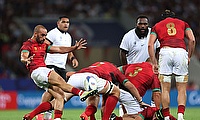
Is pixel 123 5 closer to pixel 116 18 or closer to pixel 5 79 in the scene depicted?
pixel 116 18

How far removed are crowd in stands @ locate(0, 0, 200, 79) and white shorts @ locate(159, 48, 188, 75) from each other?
40.8 ft

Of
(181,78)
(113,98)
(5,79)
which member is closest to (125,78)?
(113,98)

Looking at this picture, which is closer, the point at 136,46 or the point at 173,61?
the point at 173,61

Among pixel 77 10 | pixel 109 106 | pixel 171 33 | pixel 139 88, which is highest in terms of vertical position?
pixel 77 10

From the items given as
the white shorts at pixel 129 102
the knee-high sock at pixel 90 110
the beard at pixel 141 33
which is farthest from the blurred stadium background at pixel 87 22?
the knee-high sock at pixel 90 110

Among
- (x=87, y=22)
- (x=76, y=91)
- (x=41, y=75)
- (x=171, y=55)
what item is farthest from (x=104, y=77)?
(x=87, y=22)

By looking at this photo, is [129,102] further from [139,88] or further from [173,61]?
[173,61]

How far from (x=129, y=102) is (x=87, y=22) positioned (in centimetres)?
1486

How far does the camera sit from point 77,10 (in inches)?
977

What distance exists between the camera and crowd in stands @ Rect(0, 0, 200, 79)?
22547 mm

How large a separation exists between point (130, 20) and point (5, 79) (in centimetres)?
673

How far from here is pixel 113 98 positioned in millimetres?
9109

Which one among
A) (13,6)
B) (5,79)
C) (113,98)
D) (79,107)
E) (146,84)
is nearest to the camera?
(113,98)

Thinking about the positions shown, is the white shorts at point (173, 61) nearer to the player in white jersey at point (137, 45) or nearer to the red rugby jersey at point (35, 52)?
the player in white jersey at point (137, 45)
